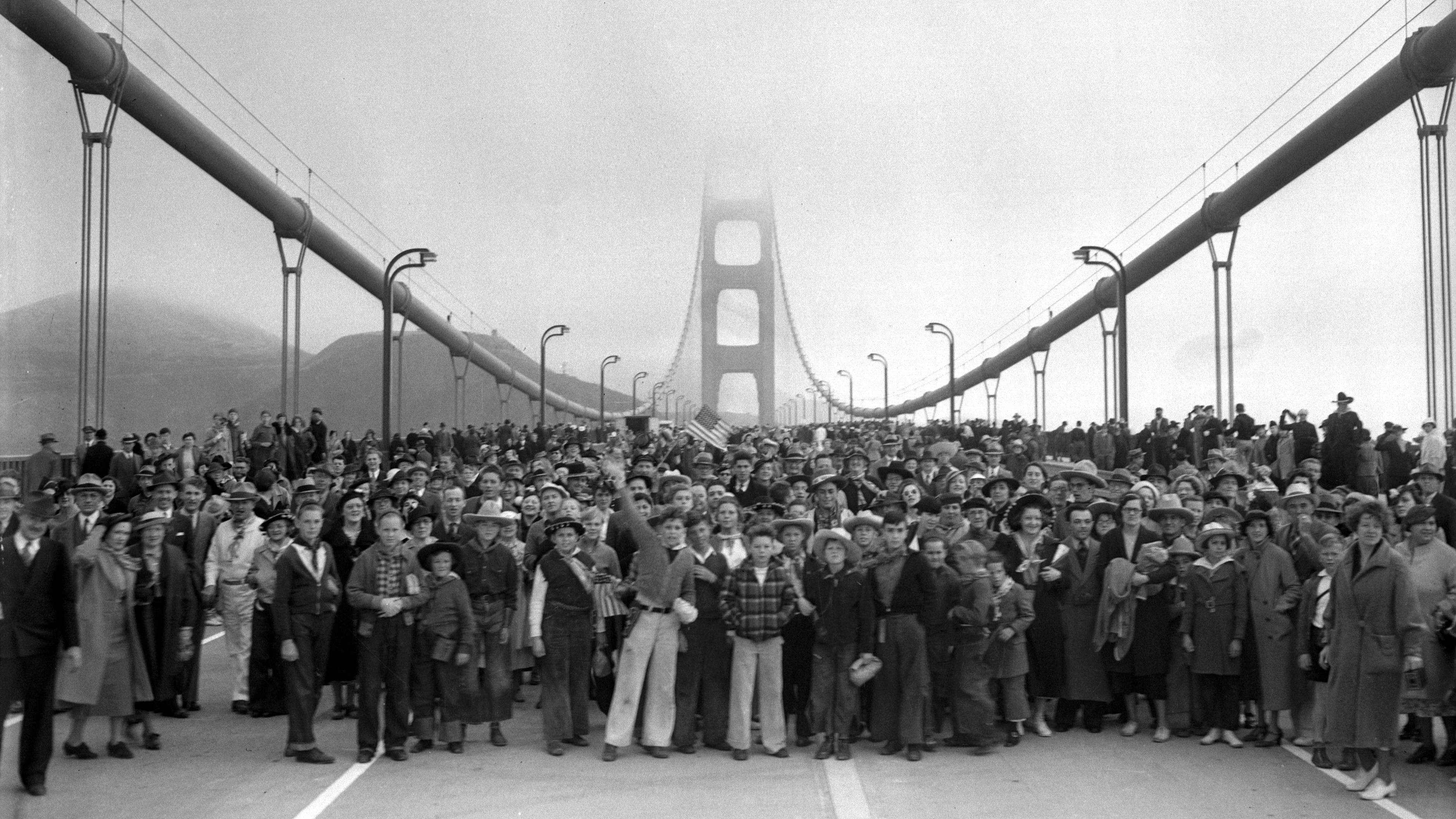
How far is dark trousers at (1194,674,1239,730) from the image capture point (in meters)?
8.66

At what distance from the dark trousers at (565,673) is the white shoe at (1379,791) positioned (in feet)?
15.0

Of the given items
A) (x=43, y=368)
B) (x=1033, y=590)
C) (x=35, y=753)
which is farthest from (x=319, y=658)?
(x=43, y=368)

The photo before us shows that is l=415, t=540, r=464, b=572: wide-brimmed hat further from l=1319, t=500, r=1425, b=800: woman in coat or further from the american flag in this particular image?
the american flag

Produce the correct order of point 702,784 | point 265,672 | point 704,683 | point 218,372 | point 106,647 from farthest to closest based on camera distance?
point 218,372, point 265,672, point 704,683, point 106,647, point 702,784

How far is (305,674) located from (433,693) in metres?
0.79

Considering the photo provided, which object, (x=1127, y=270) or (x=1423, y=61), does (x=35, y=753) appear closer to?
(x=1423, y=61)

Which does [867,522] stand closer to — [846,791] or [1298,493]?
[846,791]

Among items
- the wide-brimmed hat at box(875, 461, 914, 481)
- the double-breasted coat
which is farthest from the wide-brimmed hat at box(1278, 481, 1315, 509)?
the wide-brimmed hat at box(875, 461, 914, 481)

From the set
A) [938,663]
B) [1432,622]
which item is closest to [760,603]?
[938,663]

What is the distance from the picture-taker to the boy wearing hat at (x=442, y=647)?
832cm

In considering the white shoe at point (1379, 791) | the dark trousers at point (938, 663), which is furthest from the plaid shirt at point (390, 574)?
the white shoe at point (1379, 791)

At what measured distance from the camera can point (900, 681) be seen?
8.40 meters

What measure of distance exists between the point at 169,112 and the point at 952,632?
86.3ft

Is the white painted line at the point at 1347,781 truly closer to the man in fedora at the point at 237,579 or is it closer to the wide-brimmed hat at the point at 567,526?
the wide-brimmed hat at the point at 567,526
